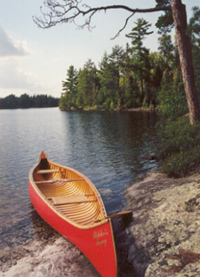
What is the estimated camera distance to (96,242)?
596 centimetres

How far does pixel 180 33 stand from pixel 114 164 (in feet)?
28.7

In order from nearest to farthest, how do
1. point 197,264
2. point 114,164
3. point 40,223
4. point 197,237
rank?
point 197,264 → point 197,237 → point 40,223 → point 114,164

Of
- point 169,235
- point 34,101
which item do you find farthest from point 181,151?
point 34,101

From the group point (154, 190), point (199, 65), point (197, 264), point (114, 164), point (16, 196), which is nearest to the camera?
point (197, 264)

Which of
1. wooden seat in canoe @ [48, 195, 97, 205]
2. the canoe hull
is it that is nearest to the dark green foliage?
wooden seat in canoe @ [48, 195, 97, 205]

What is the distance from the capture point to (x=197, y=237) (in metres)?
5.58

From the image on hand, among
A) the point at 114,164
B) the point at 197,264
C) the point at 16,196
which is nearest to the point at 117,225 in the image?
the point at 197,264

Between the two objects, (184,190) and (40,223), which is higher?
(184,190)

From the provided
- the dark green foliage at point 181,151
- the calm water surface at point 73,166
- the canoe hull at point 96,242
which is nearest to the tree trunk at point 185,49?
the dark green foliage at point 181,151

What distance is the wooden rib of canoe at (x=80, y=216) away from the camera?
5.67m

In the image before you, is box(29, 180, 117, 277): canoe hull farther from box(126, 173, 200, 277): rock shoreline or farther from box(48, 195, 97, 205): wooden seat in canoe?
box(48, 195, 97, 205): wooden seat in canoe

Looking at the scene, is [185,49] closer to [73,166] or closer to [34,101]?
[73,166]

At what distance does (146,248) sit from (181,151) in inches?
286

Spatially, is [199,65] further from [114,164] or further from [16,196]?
[16,196]
